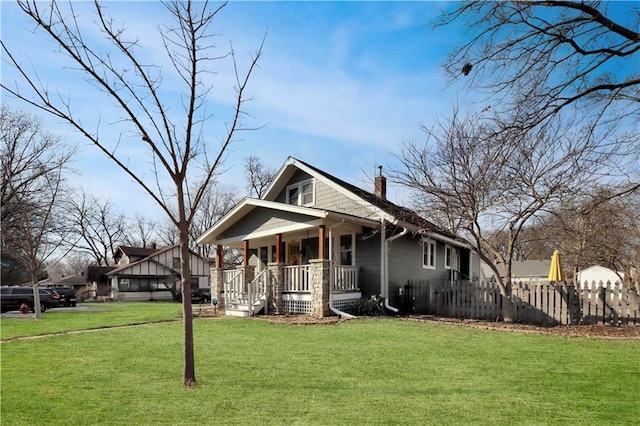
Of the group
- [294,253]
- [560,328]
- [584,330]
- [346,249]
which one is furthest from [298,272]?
[584,330]

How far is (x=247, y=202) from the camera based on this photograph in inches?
661

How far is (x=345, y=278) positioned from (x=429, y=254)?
5.40 m

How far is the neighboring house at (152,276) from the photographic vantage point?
4144cm

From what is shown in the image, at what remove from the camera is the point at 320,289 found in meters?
13.8

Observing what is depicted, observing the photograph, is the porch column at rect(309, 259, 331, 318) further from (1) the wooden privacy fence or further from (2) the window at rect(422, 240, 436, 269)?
(2) the window at rect(422, 240, 436, 269)

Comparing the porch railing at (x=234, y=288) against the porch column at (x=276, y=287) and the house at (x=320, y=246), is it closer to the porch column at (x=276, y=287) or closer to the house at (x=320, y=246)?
the house at (x=320, y=246)

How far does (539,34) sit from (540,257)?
58.4m

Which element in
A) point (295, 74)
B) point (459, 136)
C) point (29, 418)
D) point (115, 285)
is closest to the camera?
point (29, 418)

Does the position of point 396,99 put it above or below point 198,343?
above

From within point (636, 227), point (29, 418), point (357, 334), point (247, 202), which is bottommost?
point (357, 334)

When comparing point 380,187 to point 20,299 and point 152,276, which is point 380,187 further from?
point 152,276

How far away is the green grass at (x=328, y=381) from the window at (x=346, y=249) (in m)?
7.76

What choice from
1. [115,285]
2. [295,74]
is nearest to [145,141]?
[295,74]

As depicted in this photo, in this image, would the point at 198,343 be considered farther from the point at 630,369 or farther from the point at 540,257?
the point at 540,257
